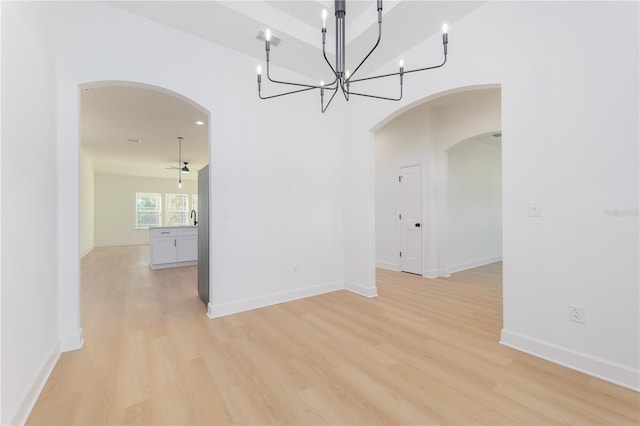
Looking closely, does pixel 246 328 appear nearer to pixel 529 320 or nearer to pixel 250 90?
pixel 529 320

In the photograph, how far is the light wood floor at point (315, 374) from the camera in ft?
4.88

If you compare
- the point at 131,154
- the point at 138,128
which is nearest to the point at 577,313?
the point at 138,128

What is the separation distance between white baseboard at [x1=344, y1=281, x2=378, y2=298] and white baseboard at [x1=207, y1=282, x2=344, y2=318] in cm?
13

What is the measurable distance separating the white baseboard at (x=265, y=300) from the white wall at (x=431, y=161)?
209cm

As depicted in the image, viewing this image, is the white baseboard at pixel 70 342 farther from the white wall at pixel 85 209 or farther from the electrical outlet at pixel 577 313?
the white wall at pixel 85 209

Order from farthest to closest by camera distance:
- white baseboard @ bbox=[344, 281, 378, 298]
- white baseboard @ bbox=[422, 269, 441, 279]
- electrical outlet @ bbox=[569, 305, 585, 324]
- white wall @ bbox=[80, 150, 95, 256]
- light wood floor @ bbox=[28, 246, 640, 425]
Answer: white wall @ bbox=[80, 150, 95, 256]
white baseboard @ bbox=[422, 269, 441, 279]
white baseboard @ bbox=[344, 281, 378, 298]
electrical outlet @ bbox=[569, 305, 585, 324]
light wood floor @ bbox=[28, 246, 640, 425]

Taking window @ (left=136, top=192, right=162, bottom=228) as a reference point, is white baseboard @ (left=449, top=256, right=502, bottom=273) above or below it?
below

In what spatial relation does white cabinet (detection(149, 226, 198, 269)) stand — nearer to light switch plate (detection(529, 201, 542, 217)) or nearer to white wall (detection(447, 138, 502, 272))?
white wall (detection(447, 138, 502, 272))

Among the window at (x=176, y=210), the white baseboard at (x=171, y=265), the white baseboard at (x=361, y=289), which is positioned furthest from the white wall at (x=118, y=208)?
the white baseboard at (x=361, y=289)

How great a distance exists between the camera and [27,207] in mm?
1616

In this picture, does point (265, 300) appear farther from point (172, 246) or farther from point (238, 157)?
point (172, 246)

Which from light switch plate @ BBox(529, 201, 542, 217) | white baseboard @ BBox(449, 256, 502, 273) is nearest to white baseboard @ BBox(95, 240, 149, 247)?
white baseboard @ BBox(449, 256, 502, 273)

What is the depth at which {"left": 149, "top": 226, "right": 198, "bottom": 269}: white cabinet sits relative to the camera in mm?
5762

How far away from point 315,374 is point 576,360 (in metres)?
1.93
